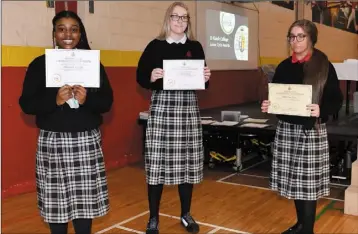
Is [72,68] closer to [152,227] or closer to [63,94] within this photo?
[63,94]

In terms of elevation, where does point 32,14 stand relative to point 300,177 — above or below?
above

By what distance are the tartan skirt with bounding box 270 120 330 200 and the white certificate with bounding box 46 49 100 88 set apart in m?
1.06

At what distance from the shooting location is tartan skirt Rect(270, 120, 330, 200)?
232cm

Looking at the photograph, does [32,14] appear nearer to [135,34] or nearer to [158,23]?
[135,34]

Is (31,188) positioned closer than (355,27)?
Yes

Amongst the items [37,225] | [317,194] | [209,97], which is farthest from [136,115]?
[317,194]

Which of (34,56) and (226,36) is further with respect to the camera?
(226,36)

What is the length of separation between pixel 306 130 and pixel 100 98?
3.52ft

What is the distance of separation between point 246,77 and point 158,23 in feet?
8.15

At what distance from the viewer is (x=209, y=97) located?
6207 millimetres

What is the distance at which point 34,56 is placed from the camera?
3783 mm

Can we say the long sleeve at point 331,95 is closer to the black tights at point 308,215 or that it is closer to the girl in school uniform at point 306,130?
the girl in school uniform at point 306,130

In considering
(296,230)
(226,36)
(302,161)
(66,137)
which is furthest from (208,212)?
(226,36)

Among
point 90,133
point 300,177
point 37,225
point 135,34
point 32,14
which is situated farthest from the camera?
point 135,34
